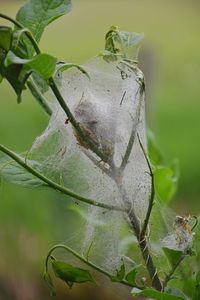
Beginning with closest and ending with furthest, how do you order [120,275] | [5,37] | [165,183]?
1. [5,37]
2. [120,275]
3. [165,183]

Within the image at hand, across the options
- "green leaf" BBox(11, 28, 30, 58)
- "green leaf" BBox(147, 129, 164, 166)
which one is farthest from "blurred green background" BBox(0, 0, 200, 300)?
"green leaf" BBox(11, 28, 30, 58)

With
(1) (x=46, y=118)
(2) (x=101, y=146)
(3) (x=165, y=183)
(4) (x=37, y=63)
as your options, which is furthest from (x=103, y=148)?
(1) (x=46, y=118)

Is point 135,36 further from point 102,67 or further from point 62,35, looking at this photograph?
point 62,35

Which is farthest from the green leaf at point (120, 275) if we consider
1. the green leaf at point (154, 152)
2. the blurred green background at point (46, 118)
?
the blurred green background at point (46, 118)

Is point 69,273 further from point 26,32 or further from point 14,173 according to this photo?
point 26,32

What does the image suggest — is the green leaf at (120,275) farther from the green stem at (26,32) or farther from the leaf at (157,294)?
the green stem at (26,32)
